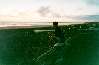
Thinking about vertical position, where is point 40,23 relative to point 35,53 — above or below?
above

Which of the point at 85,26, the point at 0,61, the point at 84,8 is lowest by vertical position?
the point at 0,61

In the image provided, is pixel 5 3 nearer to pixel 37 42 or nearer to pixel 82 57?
pixel 37 42

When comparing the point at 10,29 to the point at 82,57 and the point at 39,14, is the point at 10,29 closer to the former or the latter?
the point at 39,14

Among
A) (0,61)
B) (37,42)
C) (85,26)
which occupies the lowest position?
(0,61)

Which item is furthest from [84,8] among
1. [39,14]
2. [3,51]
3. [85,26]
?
[3,51]

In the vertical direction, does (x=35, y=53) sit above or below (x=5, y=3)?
below

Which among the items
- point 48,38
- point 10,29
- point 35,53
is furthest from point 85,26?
point 10,29

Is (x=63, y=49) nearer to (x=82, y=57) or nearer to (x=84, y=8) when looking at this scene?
(x=82, y=57)
